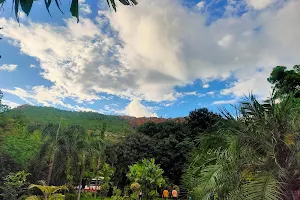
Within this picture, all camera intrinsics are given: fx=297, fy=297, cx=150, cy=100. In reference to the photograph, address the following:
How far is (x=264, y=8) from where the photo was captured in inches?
411

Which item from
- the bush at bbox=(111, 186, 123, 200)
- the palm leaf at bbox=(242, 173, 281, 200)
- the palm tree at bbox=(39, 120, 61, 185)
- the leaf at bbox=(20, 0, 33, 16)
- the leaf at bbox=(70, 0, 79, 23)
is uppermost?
the palm tree at bbox=(39, 120, 61, 185)

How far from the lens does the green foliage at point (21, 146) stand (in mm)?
24609

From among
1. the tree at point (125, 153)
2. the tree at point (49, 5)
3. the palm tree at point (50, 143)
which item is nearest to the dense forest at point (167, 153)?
the palm tree at point (50, 143)

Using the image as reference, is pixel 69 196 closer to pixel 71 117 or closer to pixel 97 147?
pixel 97 147

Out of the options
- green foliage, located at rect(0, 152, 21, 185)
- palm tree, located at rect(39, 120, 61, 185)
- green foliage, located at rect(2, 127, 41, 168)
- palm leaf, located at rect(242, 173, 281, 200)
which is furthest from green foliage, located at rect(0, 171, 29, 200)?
palm leaf, located at rect(242, 173, 281, 200)

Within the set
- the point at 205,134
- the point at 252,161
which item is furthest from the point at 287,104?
the point at 205,134

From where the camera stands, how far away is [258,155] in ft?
19.2

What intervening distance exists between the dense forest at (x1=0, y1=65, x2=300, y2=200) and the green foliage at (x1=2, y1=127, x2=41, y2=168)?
89 mm

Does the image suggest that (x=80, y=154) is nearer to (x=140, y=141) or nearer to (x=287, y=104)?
(x=140, y=141)

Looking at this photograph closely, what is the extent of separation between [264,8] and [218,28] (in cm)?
206

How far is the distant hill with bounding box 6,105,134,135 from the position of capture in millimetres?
32812

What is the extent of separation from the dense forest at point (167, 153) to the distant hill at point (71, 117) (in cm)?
14

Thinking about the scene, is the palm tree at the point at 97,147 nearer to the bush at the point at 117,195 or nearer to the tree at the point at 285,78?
the bush at the point at 117,195

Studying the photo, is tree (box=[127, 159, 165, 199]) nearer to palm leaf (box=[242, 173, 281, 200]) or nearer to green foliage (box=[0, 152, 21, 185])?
green foliage (box=[0, 152, 21, 185])
